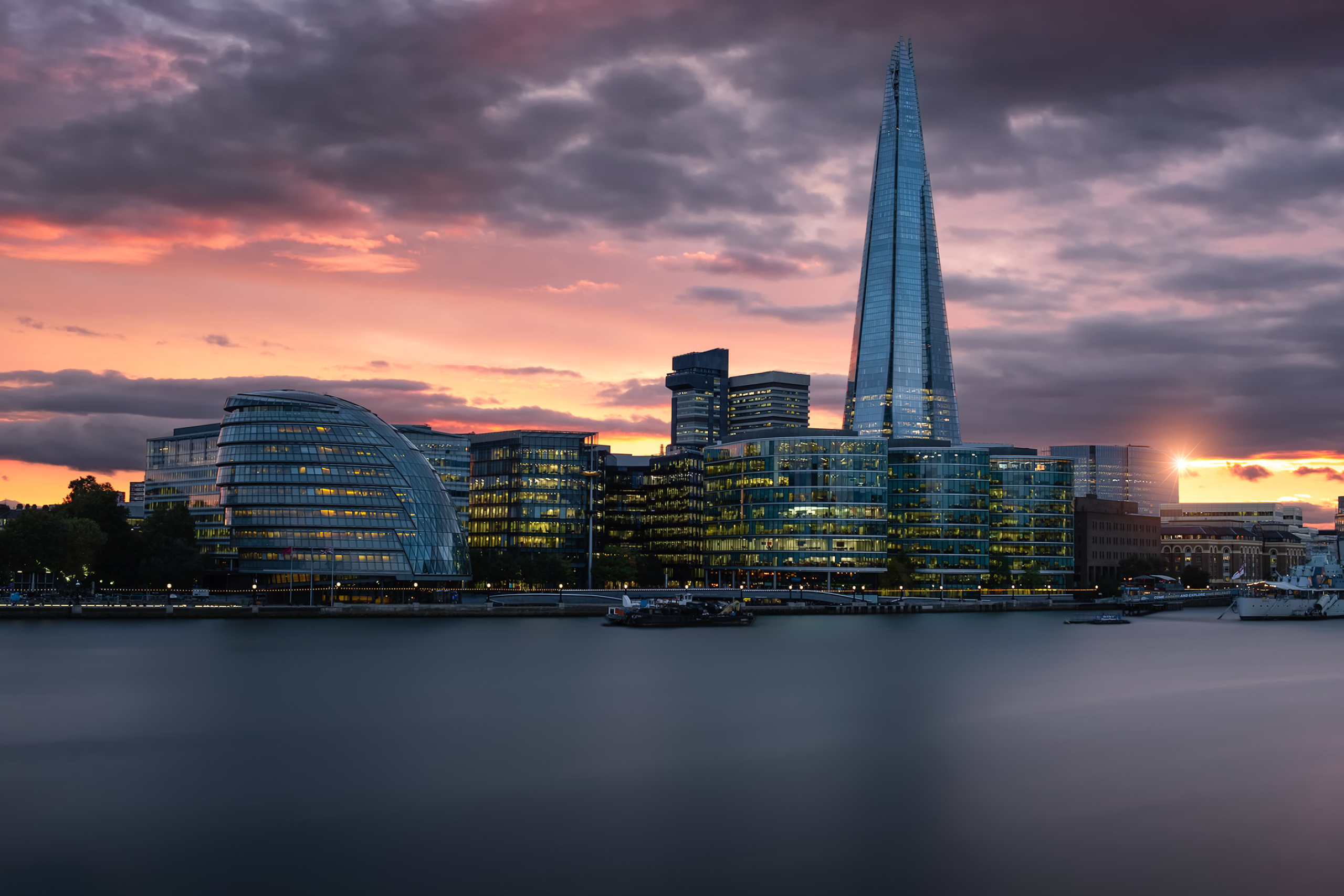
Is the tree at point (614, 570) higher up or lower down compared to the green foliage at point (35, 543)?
lower down

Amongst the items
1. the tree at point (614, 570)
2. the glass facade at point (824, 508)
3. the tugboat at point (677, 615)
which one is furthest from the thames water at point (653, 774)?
the tree at point (614, 570)

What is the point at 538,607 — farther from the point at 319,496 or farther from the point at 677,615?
the point at 319,496

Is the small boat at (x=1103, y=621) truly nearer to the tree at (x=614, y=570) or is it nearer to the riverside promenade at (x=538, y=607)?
the riverside promenade at (x=538, y=607)

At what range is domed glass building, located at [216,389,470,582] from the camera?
14362 cm

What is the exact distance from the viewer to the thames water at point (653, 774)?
35250 mm

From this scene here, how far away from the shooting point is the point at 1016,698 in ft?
240

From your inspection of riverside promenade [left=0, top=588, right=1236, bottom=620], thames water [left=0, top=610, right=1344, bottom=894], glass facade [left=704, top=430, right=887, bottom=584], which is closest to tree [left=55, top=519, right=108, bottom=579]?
Answer: riverside promenade [left=0, top=588, right=1236, bottom=620]

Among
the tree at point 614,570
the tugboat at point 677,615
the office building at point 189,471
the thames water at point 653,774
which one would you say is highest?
the office building at point 189,471

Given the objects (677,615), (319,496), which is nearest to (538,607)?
(677,615)

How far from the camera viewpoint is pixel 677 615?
138 m

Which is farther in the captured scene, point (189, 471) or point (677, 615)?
point (189, 471)

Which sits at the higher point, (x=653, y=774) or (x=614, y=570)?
(x=614, y=570)

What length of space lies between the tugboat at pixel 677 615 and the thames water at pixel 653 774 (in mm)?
39680

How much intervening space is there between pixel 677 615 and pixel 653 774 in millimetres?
88781
